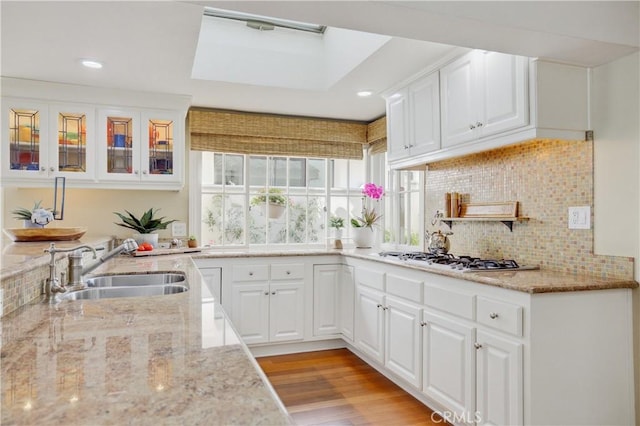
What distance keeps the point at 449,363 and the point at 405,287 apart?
1.84 ft

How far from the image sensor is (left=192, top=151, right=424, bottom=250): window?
4.15 meters

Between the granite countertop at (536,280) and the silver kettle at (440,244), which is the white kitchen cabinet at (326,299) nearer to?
the silver kettle at (440,244)

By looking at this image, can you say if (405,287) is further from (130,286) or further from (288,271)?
(130,286)

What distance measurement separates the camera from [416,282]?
265 cm

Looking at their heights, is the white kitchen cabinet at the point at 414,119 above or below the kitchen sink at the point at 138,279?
above

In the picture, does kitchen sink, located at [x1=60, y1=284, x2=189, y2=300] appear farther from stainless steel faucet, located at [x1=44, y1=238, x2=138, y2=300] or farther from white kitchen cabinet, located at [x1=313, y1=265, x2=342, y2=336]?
white kitchen cabinet, located at [x1=313, y1=265, x2=342, y2=336]

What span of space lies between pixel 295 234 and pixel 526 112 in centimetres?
278

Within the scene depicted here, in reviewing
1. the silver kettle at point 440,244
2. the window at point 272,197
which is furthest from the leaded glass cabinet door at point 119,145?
the silver kettle at point 440,244

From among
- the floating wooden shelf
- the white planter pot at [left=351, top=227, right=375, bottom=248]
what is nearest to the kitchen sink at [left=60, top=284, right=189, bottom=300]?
the floating wooden shelf

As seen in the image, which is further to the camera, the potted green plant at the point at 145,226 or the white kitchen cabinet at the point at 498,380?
the potted green plant at the point at 145,226

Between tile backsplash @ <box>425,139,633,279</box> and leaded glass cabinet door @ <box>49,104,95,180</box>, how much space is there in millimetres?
2879

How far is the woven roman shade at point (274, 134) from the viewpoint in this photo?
13.3 ft

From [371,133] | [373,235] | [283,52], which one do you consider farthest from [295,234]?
[283,52]

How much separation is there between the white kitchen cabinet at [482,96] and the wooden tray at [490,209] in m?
0.51
